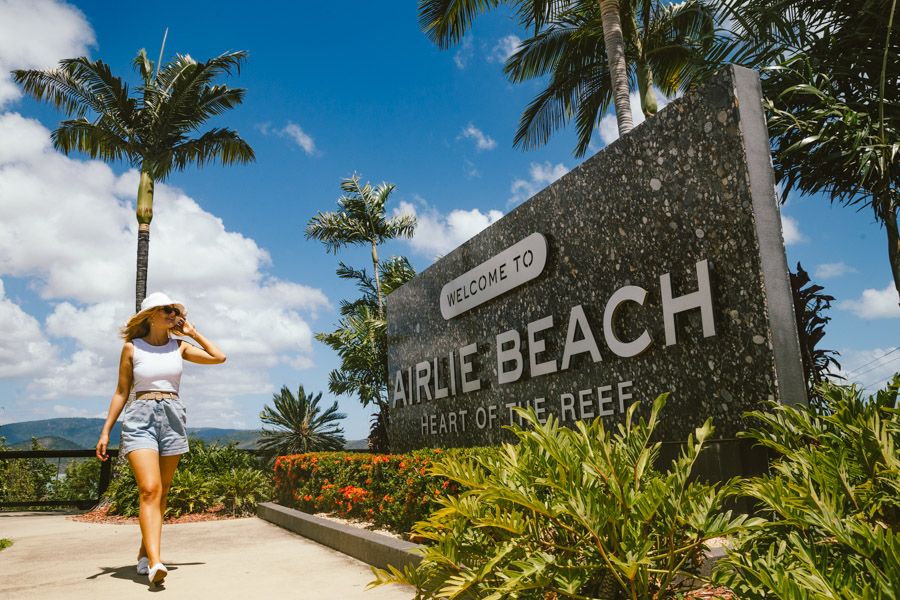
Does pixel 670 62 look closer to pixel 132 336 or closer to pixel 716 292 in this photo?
pixel 716 292

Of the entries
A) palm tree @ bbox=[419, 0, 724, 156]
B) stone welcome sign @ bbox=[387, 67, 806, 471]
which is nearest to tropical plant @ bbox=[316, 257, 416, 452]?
palm tree @ bbox=[419, 0, 724, 156]

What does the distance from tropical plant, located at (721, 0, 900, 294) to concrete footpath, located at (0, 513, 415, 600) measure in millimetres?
8158

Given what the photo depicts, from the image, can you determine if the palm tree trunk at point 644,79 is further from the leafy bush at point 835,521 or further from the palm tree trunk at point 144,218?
the leafy bush at point 835,521

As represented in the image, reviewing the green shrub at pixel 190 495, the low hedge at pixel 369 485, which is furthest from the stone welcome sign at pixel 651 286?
the green shrub at pixel 190 495

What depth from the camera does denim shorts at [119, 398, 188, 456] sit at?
3.90 meters

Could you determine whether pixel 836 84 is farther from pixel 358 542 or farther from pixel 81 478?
pixel 81 478

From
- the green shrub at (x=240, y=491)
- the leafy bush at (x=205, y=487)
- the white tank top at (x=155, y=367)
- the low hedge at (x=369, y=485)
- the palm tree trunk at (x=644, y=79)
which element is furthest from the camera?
the palm tree trunk at (x=644, y=79)

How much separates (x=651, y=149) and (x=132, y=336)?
145 inches

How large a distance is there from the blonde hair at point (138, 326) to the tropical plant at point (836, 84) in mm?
8181

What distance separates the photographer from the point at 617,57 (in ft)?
33.8

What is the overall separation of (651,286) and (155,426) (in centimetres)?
329

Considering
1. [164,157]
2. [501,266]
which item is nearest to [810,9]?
[501,266]

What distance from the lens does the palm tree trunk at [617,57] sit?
10234 mm

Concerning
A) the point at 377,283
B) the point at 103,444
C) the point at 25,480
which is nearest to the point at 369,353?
the point at 377,283
